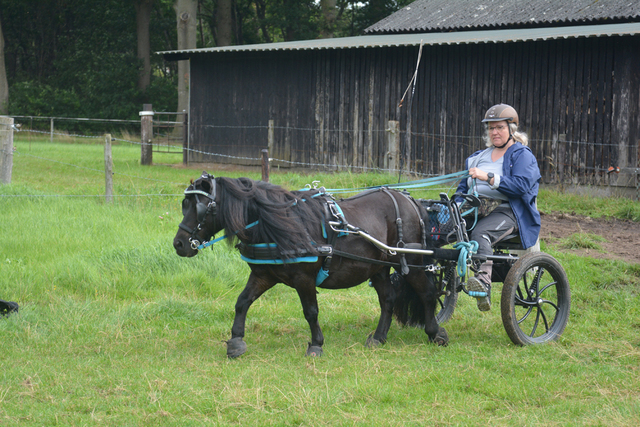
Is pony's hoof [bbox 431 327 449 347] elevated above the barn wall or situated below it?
below

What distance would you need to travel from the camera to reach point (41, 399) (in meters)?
4.12

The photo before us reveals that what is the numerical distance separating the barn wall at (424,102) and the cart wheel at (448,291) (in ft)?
19.7

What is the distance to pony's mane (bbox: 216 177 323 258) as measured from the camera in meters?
4.76

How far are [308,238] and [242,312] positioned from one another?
78 cm

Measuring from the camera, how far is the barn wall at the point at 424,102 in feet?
42.5

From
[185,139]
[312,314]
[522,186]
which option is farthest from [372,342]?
[185,139]

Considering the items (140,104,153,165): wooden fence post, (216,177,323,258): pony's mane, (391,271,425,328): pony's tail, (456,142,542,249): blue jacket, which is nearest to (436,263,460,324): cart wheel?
(391,271,425,328): pony's tail

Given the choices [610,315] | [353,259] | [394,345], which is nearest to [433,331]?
[394,345]

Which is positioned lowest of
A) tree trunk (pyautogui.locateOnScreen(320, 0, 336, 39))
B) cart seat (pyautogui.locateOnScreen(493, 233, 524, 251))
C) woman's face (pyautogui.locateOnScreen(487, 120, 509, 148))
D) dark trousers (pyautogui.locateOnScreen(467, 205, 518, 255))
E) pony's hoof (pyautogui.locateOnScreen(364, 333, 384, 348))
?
pony's hoof (pyautogui.locateOnScreen(364, 333, 384, 348))

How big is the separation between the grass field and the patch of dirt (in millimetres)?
601

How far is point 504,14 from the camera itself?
67.3ft

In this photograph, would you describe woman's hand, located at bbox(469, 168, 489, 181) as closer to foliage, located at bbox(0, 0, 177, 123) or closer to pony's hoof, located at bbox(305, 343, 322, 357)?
pony's hoof, located at bbox(305, 343, 322, 357)

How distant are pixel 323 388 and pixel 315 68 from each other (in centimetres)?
1365

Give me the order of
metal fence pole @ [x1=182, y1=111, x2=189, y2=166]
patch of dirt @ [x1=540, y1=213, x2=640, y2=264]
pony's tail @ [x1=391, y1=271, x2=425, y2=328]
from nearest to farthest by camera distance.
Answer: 1. pony's tail @ [x1=391, y1=271, x2=425, y2=328]
2. patch of dirt @ [x1=540, y1=213, x2=640, y2=264]
3. metal fence pole @ [x1=182, y1=111, x2=189, y2=166]
